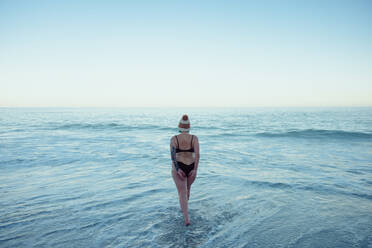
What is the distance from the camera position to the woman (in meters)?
4.48

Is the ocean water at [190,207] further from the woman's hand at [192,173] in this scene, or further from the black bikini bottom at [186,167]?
the black bikini bottom at [186,167]

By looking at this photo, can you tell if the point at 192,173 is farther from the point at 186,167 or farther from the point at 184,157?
the point at 184,157

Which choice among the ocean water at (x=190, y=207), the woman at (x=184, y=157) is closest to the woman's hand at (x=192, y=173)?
the woman at (x=184, y=157)

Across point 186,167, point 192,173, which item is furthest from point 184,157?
point 192,173

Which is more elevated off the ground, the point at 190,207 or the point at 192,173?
the point at 192,173

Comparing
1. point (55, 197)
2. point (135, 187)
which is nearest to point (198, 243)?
point (135, 187)

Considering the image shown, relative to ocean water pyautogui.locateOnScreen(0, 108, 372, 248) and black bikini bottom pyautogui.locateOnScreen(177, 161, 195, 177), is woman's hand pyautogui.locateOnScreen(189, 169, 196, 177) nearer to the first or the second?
black bikini bottom pyautogui.locateOnScreen(177, 161, 195, 177)

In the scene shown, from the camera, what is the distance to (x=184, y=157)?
4.55m

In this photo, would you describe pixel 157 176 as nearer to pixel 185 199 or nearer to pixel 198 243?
pixel 185 199

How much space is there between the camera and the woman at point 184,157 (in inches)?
176

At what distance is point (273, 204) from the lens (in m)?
5.75

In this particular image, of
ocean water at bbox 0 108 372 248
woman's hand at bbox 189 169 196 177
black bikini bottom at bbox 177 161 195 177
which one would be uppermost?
black bikini bottom at bbox 177 161 195 177

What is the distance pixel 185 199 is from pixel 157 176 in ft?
13.5

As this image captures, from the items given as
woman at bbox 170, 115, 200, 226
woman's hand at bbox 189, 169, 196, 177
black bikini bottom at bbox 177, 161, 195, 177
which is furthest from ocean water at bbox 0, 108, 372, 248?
black bikini bottom at bbox 177, 161, 195, 177
